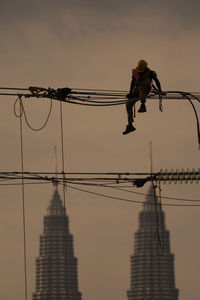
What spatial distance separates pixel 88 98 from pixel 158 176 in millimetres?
10229

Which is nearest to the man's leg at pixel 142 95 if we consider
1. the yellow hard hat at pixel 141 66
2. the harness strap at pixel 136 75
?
the harness strap at pixel 136 75

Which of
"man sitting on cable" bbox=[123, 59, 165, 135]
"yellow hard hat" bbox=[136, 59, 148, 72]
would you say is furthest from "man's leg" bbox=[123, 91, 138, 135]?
"yellow hard hat" bbox=[136, 59, 148, 72]

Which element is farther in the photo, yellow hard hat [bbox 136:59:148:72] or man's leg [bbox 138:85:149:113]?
yellow hard hat [bbox 136:59:148:72]

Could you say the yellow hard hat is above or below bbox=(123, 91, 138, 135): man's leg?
above

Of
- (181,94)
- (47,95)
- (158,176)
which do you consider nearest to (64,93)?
(47,95)

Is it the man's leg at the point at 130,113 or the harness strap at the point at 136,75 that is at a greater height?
the harness strap at the point at 136,75

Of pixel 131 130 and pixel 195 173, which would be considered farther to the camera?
pixel 195 173

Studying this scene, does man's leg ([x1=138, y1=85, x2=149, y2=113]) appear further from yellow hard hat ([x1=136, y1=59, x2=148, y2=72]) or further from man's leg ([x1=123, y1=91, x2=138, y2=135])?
yellow hard hat ([x1=136, y1=59, x2=148, y2=72])

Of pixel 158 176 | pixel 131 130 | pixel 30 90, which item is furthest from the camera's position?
pixel 158 176

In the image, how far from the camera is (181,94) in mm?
70500

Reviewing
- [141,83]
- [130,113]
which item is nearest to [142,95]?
[141,83]

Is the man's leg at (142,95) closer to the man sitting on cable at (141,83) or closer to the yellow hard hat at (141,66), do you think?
the man sitting on cable at (141,83)

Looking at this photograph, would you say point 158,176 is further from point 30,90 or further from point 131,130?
point 30,90

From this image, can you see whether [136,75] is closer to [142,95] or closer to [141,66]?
[141,66]
